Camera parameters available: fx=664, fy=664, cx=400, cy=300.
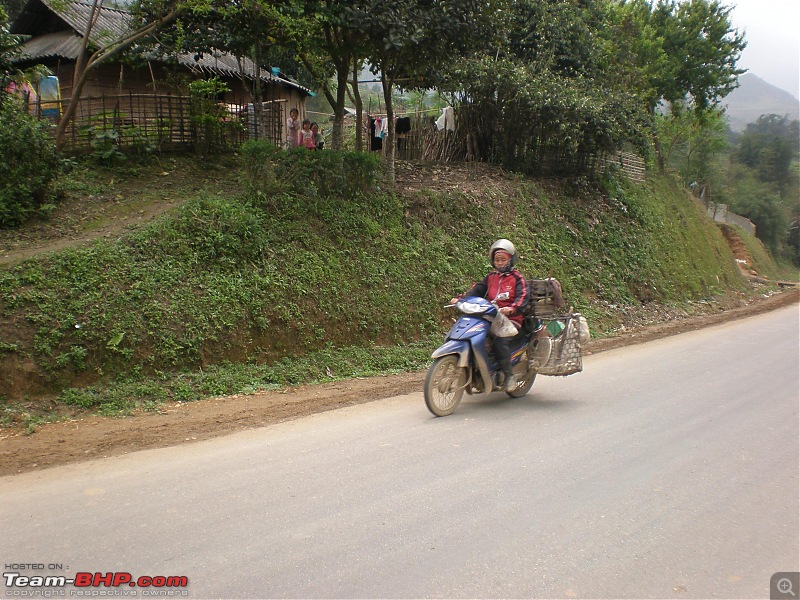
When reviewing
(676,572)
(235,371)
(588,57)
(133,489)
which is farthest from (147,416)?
(588,57)

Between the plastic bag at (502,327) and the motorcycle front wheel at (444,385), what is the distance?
0.57m

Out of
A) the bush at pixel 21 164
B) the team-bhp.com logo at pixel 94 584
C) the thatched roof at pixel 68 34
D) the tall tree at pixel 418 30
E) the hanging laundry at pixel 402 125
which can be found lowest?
the team-bhp.com logo at pixel 94 584

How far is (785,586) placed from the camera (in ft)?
12.7

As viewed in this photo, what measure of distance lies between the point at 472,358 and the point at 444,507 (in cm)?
285

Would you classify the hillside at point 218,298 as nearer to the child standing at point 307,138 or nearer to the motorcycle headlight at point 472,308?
the motorcycle headlight at point 472,308

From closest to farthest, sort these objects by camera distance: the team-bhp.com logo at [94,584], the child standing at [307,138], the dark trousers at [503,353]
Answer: the team-bhp.com logo at [94,584] < the dark trousers at [503,353] < the child standing at [307,138]

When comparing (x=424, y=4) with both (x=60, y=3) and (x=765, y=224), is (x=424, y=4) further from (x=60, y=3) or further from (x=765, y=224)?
(x=765, y=224)

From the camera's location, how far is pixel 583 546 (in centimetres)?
416

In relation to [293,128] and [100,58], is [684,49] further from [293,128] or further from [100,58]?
[100,58]

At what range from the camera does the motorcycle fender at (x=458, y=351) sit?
705 cm

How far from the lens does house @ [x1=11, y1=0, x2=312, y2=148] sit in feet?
43.7

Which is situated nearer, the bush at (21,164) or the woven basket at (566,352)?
the woven basket at (566,352)

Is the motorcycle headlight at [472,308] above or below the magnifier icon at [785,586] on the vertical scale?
above

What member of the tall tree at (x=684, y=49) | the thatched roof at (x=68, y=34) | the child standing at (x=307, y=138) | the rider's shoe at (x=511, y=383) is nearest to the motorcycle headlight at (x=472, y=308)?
the rider's shoe at (x=511, y=383)
